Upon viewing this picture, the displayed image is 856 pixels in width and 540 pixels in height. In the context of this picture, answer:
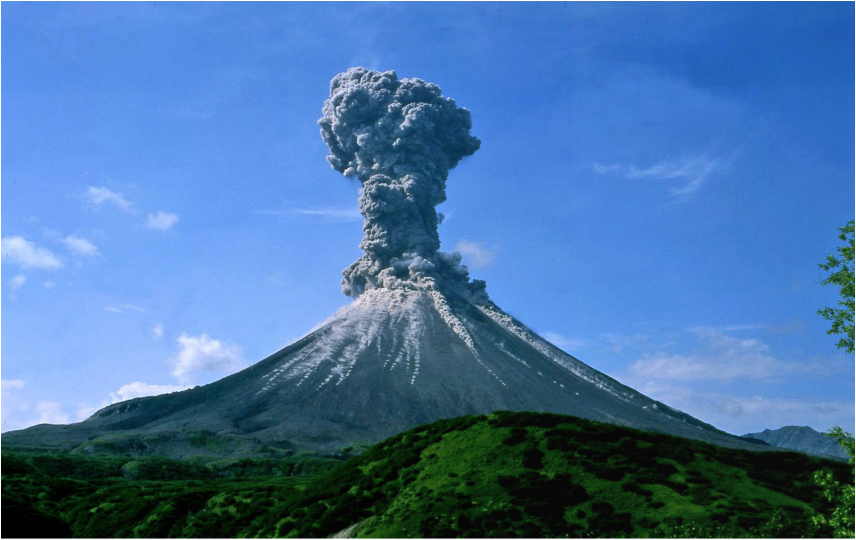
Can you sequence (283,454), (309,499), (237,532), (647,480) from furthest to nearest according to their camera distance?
1. (283,454)
2. (237,532)
3. (309,499)
4. (647,480)

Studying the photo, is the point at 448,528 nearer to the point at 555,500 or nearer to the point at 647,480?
the point at 555,500

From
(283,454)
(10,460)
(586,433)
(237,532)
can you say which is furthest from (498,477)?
(283,454)

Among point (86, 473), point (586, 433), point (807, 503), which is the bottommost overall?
point (807, 503)

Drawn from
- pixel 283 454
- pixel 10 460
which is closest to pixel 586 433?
pixel 10 460

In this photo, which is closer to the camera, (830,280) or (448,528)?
(830,280)

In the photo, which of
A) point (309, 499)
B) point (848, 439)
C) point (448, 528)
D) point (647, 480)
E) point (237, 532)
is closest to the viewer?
point (848, 439)

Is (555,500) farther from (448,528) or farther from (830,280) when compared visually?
(830,280)

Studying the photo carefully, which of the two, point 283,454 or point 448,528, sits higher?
point 283,454
